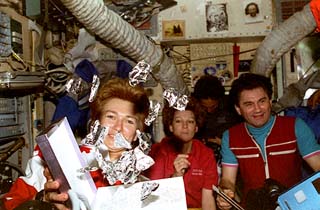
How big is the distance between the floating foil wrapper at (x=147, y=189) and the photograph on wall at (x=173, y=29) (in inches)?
89.2

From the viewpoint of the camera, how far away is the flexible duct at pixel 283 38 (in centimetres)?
236

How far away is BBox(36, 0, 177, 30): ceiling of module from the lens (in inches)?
99.5

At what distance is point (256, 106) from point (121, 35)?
0.92m

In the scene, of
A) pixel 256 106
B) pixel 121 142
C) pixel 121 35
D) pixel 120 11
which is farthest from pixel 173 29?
pixel 121 142

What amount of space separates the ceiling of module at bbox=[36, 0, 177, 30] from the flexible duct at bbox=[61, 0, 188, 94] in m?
0.39

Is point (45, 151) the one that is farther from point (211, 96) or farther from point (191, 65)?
point (191, 65)

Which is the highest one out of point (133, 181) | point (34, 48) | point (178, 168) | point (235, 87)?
point (34, 48)

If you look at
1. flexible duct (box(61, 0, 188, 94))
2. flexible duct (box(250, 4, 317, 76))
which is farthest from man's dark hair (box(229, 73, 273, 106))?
flexible duct (box(61, 0, 188, 94))

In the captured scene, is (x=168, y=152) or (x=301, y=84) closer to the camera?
(x=168, y=152)

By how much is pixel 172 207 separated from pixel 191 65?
8.21 ft

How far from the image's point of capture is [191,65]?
3.37 meters

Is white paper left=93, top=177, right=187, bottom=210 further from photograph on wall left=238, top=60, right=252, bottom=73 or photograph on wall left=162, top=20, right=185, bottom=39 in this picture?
photograph on wall left=238, top=60, right=252, bottom=73

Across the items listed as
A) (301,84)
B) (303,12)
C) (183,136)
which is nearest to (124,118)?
(183,136)

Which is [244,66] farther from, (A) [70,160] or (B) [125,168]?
(A) [70,160]
